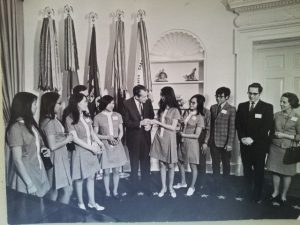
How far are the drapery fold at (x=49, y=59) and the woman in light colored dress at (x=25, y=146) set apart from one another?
0.09m

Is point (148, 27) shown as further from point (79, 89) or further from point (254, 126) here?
point (254, 126)

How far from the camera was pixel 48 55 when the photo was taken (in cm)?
161

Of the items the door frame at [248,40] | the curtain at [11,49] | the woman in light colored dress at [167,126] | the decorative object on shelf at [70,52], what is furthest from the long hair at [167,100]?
the curtain at [11,49]

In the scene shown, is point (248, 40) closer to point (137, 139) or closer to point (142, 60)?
point (142, 60)

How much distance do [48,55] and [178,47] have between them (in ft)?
1.96

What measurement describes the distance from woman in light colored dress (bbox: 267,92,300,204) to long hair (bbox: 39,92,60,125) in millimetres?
1007

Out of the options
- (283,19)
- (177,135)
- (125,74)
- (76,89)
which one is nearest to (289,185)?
(177,135)

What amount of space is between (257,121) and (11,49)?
3.84 ft

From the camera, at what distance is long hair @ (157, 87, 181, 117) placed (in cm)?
160

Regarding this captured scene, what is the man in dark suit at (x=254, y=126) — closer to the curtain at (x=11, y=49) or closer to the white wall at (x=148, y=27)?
the white wall at (x=148, y=27)

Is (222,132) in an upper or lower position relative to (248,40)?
lower

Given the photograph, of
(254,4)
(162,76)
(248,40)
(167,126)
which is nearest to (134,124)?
(167,126)

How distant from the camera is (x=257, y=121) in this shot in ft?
5.22

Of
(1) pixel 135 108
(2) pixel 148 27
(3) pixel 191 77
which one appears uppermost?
(2) pixel 148 27
